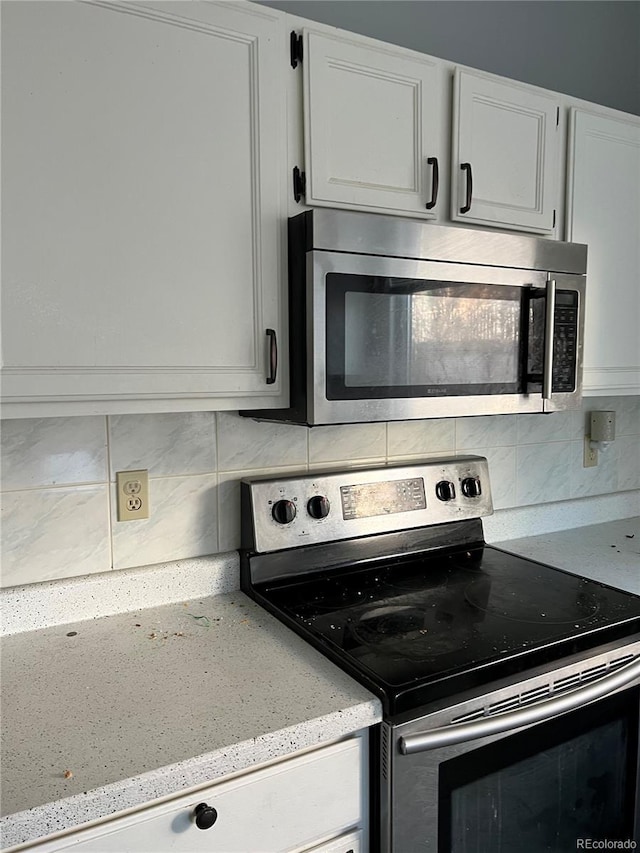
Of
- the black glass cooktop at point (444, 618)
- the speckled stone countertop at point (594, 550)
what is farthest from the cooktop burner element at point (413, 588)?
the speckled stone countertop at point (594, 550)

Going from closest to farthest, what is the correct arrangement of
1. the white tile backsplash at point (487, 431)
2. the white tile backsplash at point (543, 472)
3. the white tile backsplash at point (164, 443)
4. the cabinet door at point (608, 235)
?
the white tile backsplash at point (164, 443) → the cabinet door at point (608, 235) → the white tile backsplash at point (487, 431) → the white tile backsplash at point (543, 472)

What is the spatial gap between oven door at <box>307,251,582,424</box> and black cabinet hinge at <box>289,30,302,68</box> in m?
0.38

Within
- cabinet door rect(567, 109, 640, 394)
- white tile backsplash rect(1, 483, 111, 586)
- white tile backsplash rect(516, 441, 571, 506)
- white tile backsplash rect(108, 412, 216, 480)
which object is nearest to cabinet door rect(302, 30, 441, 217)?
cabinet door rect(567, 109, 640, 394)

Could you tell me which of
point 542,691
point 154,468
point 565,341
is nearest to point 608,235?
point 565,341

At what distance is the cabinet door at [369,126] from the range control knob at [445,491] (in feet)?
2.30

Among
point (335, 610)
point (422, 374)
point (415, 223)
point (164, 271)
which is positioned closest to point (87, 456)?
point (164, 271)

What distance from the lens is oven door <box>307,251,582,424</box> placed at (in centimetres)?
118

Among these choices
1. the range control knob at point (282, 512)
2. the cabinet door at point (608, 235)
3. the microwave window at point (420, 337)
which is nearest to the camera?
the microwave window at point (420, 337)

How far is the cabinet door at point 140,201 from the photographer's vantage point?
988 mm

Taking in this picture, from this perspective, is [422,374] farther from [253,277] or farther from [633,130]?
[633,130]

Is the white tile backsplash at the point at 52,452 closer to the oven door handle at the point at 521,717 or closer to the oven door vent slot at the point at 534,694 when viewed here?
the oven door handle at the point at 521,717

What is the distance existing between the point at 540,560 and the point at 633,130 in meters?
1.17

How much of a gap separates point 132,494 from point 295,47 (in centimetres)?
95

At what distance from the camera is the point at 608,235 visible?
5.37 ft
